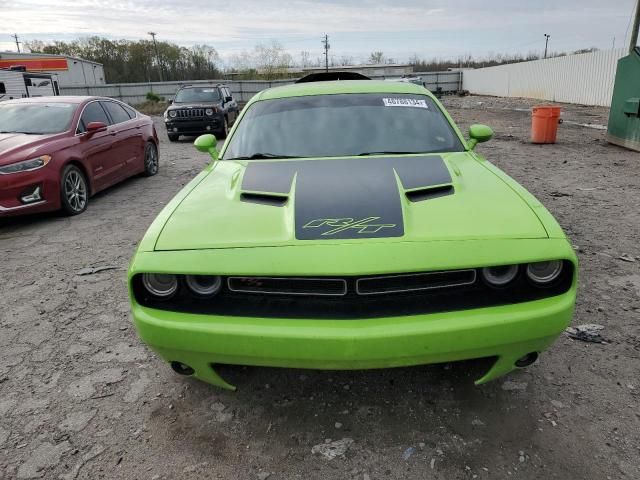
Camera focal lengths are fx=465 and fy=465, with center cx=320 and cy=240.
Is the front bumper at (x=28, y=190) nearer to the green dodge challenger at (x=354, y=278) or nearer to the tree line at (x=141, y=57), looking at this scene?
the green dodge challenger at (x=354, y=278)

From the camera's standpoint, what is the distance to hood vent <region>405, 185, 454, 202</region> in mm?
2355

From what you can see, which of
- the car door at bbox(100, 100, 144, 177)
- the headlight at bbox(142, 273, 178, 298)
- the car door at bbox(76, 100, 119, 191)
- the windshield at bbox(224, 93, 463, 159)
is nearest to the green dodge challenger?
the headlight at bbox(142, 273, 178, 298)

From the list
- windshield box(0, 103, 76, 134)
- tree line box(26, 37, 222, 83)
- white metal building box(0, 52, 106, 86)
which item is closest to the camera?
windshield box(0, 103, 76, 134)

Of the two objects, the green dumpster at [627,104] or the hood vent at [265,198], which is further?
the green dumpster at [627,104]

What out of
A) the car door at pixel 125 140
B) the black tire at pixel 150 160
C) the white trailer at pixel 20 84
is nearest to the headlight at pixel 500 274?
the car door at pixel 125 140

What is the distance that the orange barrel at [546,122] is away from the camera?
1119 centimetres

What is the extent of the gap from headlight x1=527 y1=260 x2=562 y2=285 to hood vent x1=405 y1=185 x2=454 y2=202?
22.8 inches

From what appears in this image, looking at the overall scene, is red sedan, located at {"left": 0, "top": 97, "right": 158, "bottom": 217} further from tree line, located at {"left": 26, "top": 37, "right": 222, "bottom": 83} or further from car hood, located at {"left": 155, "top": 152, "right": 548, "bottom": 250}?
tree line, located at {"left": 26, "top": 37, "right": 222, "bottom": 83}

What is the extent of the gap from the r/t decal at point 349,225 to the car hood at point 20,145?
5.12 meters

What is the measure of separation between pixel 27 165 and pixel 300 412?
5.07 meters

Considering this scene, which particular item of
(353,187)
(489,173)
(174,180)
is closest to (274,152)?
(353,187)

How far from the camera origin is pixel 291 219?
7.04 ft

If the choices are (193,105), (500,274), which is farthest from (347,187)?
(193,105)

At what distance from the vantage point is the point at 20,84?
19516 millimetres
